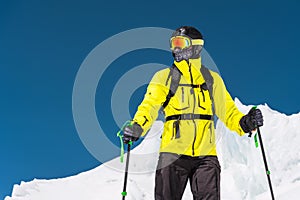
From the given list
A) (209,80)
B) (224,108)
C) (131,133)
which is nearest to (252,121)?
(224,108)

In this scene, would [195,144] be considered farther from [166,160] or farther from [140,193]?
[140,193]

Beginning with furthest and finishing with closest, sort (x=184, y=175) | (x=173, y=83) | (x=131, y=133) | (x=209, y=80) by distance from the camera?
(x=209, y=80) → (x=173, y=83) → (x=184, y=175) → (x=131, y=133)

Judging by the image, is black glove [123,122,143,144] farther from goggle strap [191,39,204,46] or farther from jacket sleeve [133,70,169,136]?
goggle strap [191,39,204,46]

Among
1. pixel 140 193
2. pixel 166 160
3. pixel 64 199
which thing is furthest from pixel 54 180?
pixel 166 160

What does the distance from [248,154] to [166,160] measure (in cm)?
2864

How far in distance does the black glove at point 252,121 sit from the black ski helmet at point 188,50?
98cm

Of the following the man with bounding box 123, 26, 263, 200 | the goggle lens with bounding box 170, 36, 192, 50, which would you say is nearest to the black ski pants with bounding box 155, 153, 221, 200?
the man with bounding box 123, 26, 263, 200

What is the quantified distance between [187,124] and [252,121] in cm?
75

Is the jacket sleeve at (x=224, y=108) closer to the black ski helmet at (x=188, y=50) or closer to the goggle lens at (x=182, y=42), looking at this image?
the black ski helmet at (x=188, y=50)

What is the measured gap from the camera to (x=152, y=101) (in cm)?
498

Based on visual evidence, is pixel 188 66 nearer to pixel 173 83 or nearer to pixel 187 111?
pixel 173 83

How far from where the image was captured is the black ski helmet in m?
5.32

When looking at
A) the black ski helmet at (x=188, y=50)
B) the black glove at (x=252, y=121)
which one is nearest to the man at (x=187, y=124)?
the black glove at (x=252, y=121)

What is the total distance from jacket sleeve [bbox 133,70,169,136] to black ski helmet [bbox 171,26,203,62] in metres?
0.30
